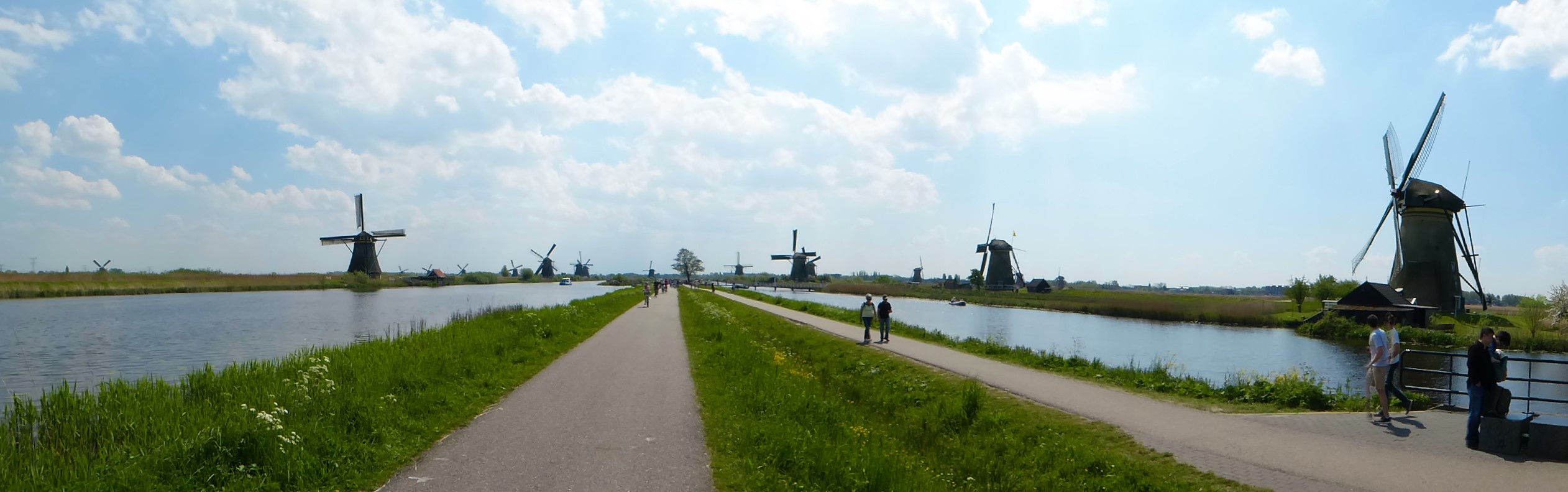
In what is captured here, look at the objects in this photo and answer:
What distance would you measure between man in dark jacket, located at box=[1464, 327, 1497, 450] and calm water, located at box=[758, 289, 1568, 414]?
260 inches

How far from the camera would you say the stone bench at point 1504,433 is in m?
8.42

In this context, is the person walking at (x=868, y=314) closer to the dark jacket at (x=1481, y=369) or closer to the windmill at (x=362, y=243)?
the dark jacket at (x=1481, y=369)

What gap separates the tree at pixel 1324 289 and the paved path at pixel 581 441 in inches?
3058

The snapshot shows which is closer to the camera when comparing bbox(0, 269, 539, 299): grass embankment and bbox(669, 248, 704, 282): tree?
bbox(0, 269, 539, 299): grass embankment

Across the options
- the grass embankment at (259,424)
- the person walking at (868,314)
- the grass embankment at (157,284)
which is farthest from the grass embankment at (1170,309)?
the grass embankment at (157,284)

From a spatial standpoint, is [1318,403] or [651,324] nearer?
[1318,403]

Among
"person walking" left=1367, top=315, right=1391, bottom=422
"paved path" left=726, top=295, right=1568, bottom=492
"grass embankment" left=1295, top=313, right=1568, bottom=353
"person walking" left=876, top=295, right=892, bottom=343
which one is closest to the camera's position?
"paved path" left=726, top=295, right=1568, bottom=492

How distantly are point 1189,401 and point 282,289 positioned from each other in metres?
101

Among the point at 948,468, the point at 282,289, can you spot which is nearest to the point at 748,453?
the point at 948,468

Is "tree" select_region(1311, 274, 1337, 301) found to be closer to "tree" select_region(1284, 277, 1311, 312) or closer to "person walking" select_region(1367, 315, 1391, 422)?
"tree" select_region(1284, 277, 1311, 312)

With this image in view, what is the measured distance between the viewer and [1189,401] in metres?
12.8

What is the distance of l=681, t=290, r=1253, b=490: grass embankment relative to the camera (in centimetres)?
786

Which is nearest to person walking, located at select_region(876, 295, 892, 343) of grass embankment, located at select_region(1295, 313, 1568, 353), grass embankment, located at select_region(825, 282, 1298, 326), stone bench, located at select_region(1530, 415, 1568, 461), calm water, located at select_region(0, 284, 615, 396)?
stone bench, located at select_region(1530, 415, 1568, 461)

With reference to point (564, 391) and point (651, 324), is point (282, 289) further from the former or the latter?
point (564, 391)
